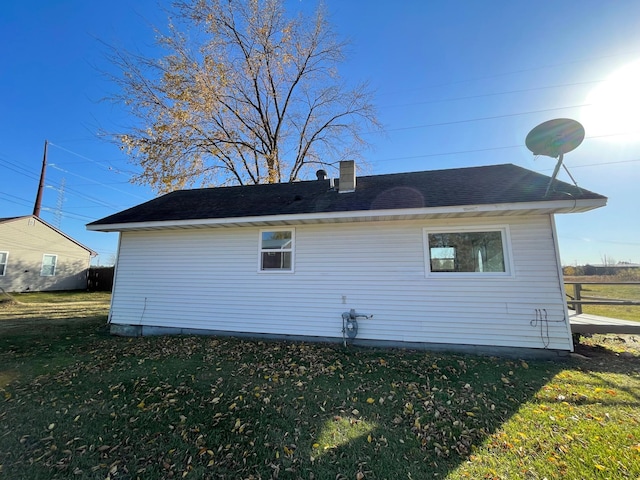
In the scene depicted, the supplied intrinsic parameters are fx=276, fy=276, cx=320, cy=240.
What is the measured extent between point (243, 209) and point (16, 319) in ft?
32.1

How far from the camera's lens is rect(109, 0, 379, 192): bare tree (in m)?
12.3

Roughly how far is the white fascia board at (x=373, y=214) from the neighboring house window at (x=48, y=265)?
19.0 meters

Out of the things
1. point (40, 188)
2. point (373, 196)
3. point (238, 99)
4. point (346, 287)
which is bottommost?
point (346, 287)

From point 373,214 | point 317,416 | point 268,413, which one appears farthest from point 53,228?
point 317,416

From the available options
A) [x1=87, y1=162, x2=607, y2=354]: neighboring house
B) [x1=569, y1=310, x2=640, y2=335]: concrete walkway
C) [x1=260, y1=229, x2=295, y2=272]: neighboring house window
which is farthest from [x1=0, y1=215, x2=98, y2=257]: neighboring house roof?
[x1=569, y1=310, x2=640, y2=335]: concrete walkway

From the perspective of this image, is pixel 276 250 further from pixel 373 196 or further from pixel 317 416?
pixel 317 416

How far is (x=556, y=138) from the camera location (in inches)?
223

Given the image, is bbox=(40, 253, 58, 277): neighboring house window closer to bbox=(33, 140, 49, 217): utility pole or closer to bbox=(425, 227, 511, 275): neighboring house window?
bbox=(33, 140, 49, 217): utility pole

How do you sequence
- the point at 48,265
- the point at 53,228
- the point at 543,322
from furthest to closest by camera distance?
the point at 53,228
the point at 48,265
the point at 543,322

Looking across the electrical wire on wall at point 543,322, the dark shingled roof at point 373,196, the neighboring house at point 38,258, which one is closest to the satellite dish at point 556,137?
the dark shingled roof at point 373,196

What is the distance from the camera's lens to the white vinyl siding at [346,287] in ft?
18.5

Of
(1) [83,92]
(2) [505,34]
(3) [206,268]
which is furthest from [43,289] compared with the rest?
(2) [505,34]

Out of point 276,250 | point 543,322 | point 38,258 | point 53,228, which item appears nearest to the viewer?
point 543,322

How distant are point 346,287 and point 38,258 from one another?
25.4 metres
